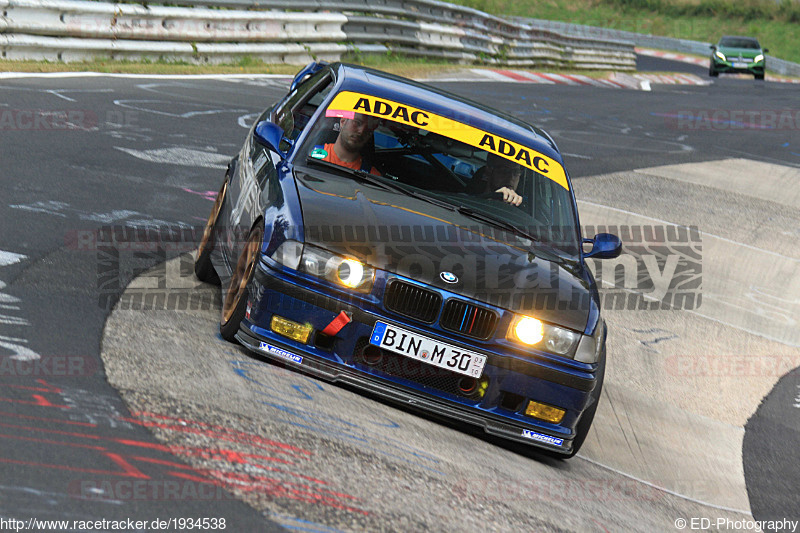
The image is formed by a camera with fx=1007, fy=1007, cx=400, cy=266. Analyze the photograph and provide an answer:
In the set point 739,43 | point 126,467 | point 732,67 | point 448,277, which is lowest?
point 126,467

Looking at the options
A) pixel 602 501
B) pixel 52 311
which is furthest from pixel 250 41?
pixel 602 501

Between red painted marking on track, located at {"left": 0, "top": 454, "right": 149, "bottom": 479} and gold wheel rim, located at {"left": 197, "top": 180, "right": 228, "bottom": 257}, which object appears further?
gold wheel rim, located at {"left": 197, "top": 180, "right": 228, "bottom": 257}

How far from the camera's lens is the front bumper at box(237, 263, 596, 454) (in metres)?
4.74

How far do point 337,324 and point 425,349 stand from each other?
431mm

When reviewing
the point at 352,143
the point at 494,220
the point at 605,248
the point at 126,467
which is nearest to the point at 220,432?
the point at 126,467

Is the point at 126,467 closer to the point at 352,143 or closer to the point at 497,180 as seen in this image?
the point at 352,143

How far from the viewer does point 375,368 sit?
15.7 ft

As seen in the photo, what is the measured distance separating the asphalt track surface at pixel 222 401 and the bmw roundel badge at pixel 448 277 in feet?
2.29

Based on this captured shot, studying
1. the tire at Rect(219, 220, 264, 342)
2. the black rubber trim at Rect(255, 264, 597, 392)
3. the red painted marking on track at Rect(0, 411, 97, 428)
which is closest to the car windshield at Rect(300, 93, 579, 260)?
the tire at Rect(219, 220, 264, 342)

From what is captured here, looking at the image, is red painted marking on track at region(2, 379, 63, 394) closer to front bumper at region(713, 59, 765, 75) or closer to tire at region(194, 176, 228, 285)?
tire at region(194, 176, 228, 285)

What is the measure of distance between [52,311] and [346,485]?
2.23 meters

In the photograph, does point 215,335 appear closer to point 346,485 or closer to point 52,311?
point 52,311

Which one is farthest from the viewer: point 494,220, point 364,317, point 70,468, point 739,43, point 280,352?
point 739,43

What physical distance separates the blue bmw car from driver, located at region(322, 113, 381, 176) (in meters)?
0.02
